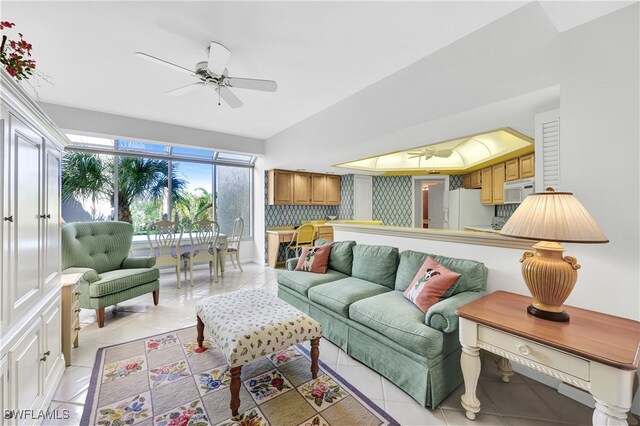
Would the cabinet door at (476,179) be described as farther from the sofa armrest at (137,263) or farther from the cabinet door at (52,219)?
the cabinet door at (52,219)

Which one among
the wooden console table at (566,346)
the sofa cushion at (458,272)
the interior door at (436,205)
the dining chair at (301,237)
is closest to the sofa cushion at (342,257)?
the sofa cushion at (458,272)

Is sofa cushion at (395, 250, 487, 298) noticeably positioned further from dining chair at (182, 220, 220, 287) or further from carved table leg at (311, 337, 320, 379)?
dining chair at (182, 220, 220, 287)

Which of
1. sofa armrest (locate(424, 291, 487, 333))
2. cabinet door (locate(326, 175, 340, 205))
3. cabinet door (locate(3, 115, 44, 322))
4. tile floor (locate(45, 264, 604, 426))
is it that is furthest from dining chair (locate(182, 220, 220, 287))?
sofa armrest (locate(424, 291, 487, 333))

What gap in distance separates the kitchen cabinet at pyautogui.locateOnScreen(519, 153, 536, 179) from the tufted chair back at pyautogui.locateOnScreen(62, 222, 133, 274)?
19.1 ft

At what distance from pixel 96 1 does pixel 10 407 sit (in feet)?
8.09

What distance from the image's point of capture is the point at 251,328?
5.95ft

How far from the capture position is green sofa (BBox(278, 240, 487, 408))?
5.67 ft

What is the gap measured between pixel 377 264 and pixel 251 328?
4.92 feet

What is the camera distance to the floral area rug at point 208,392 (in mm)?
1629

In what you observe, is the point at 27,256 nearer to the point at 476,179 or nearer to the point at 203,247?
the point at 203,247

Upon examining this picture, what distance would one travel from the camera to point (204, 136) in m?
4.87

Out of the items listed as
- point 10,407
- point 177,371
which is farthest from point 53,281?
point 177,371

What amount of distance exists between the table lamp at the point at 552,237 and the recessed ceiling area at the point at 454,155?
205 cm

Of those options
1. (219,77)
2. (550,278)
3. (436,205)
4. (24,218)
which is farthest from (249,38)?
(436,205)
